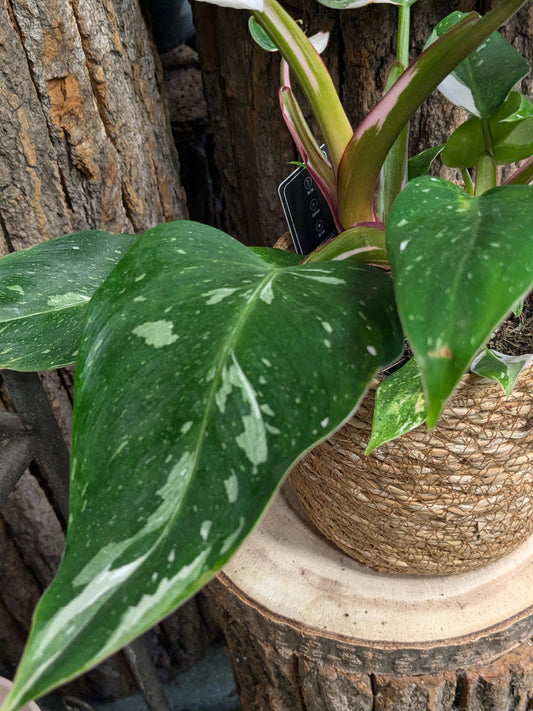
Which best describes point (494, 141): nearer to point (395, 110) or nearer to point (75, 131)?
point (395, 110)

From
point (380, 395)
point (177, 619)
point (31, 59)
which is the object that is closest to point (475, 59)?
point (380, 395)

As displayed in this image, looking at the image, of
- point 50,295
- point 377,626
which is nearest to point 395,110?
point 50,295

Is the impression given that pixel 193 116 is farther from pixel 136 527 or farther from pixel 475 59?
pixel 136 527

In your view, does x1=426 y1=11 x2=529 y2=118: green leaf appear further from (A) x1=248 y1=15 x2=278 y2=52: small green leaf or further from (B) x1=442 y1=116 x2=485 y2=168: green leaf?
(A) x1=248 y1=15 x2=278 y2=52: small green leaf

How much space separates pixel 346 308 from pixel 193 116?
0.66 metres

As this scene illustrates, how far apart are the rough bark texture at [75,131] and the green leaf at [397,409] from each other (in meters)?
0.46

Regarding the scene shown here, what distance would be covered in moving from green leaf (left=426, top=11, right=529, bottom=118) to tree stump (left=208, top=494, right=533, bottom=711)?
438 millimetres

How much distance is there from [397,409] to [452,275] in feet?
0.47

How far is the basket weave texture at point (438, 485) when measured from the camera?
1.50 feet

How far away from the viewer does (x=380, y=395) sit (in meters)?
0.43

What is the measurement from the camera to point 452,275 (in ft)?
0.96

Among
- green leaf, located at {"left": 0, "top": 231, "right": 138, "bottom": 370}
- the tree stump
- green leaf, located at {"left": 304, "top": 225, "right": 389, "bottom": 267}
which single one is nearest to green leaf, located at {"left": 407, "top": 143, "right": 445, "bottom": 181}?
green leaf, located at {"left": 304, "top": 225, "right": 389, "bottom": 267}

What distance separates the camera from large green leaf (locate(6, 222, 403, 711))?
0.27m

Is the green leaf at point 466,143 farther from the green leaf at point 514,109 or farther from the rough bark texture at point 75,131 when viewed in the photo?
the rough bark texture at point 75,131
